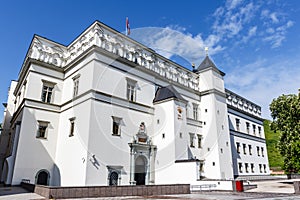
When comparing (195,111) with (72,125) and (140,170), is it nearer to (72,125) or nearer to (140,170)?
(140,170)

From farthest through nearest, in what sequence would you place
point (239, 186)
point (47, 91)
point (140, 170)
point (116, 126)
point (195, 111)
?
point (195, 111), point (47, 91), point (140, 170), point (116, 126), point (239, 186)

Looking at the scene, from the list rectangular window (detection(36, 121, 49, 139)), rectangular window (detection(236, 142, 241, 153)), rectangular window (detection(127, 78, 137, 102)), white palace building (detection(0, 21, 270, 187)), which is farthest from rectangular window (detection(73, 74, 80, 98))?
rectangular window (detection(236, 142, 241, 153))

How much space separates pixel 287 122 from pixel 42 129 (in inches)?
1024

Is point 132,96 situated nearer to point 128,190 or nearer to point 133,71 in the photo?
point 133,71

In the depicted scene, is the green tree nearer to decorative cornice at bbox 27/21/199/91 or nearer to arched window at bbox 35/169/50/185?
decorative cornice at bbox 27/21/199/91

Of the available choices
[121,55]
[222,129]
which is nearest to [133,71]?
[121,55]

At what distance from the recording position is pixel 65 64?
2483 cm

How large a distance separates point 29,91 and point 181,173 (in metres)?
15.8

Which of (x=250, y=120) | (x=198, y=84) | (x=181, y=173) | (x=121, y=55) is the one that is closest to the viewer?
(x=181, y=173)

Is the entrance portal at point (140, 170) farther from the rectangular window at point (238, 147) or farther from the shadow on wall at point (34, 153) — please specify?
the rectangular window at point (238, 147)

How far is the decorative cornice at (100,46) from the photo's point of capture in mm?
21844

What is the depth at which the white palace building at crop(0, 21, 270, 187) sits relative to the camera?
1958 centimetres

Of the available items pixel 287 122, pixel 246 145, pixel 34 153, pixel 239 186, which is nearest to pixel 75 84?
pixel 34 153

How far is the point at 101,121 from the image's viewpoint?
1967cm
